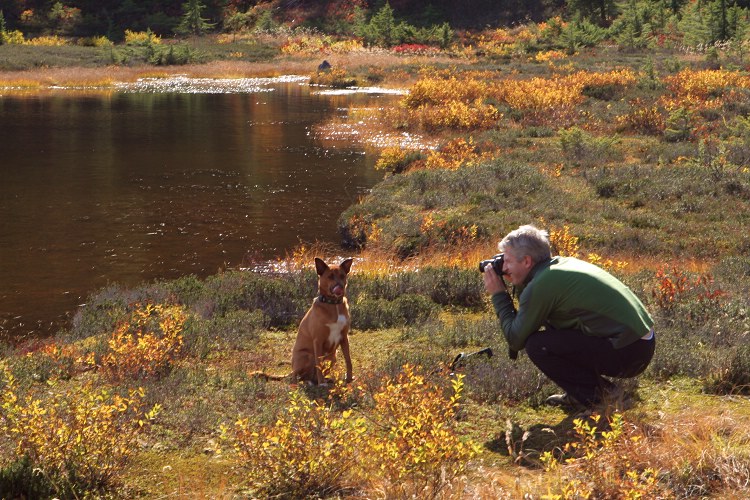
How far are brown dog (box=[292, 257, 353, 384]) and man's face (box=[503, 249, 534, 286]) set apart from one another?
4.68ft

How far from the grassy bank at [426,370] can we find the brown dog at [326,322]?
313 mm

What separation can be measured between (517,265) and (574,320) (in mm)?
531

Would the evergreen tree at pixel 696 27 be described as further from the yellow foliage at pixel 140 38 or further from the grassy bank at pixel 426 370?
the yellow foliage at pixel 140 38

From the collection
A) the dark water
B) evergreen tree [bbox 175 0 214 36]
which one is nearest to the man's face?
the dark water

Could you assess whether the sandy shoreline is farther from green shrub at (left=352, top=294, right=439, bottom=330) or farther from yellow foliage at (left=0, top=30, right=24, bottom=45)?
green shrub at (left=352, top=294, right=439, bottom=330)

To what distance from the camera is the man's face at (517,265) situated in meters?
5.52

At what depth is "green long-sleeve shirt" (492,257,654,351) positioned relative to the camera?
5332 millimetres

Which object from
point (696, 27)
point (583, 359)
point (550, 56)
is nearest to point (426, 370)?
point (583, 359)

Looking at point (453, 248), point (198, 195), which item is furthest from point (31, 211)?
point (453, 248)

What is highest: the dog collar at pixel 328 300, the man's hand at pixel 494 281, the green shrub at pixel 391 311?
the man's hand at pixel 494 281

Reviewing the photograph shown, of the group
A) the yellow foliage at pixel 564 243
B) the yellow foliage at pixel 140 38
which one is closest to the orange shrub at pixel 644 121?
the yellow foliage at pixel 564 243

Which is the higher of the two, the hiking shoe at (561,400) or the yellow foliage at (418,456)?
the yellow foliage at (418,456)

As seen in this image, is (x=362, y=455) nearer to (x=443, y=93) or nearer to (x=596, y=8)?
(x=443, y=93)

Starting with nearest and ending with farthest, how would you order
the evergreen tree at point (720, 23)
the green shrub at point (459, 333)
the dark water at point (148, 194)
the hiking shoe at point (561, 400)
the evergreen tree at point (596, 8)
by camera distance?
the hiking shoe at point (561, 400) → the green shrub at point (459, 333) → the dark water at point (148, 194) → the evergreen tree at point (720, 23) → the evergreen tree at point (596, 8)
